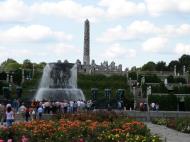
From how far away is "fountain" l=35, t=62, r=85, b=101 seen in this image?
167ft

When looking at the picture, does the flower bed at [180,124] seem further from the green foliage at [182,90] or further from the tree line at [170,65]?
the tree line at [170,65]

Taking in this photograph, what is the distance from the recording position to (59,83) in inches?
2111

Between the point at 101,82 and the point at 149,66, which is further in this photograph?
the point at 149,66

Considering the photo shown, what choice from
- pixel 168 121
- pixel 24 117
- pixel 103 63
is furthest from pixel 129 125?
pixel 103 63

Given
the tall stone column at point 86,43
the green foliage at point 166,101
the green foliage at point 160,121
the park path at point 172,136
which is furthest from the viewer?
the tall stone column at point 86,43

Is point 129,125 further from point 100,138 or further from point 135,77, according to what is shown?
point 135,77

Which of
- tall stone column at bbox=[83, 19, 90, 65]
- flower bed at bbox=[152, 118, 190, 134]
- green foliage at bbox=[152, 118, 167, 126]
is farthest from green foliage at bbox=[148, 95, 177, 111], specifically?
tall stone column at bbox=[83, 19, 90, 65]

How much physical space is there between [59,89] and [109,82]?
1327 inches

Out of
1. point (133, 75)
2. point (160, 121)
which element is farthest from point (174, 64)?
point (160, 121)

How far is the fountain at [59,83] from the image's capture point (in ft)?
167

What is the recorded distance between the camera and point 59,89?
5159 cm

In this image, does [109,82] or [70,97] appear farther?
[109,82]

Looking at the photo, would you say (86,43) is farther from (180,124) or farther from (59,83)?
(180,124)

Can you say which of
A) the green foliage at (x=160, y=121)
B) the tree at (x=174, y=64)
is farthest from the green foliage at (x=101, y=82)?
the tree at (x=174, y=64)
